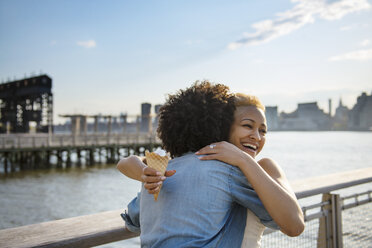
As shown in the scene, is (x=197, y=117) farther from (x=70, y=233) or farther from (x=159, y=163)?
(x=70, y=233)

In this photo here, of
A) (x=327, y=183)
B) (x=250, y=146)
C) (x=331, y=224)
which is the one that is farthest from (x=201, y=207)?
(x=331, y=224)

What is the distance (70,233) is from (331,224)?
88.0 inches

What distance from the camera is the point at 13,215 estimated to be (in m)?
17.5

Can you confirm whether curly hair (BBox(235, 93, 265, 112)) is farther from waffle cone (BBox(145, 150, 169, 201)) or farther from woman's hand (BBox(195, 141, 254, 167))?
waffle cone (BBox(145, 150, 169, 201))

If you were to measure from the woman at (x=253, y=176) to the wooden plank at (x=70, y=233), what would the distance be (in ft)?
1.43

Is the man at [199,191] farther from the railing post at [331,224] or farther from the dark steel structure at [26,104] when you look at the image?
the dark steel structure at [26,104]

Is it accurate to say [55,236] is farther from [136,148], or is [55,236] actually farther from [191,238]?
[136,148]

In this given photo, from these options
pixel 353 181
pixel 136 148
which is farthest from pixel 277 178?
pixel 136 148

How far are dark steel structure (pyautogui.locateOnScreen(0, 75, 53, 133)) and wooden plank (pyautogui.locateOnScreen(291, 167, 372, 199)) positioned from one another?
57497mm

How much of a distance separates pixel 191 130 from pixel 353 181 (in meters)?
2.11

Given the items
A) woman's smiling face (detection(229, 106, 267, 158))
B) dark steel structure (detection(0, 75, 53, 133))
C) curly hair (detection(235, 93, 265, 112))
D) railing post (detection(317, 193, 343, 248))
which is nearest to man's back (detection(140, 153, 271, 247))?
woman's smiling face (detection(229, 106, 267, 158))

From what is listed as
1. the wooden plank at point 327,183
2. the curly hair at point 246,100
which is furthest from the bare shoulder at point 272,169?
the wooden plank at point 327,183

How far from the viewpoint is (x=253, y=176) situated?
138 centimetres

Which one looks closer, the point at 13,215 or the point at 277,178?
the point at 277,178
